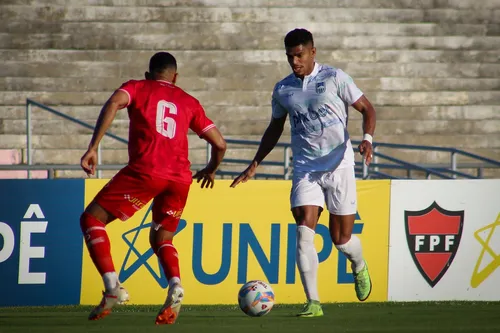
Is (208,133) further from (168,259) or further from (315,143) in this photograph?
(168,259)

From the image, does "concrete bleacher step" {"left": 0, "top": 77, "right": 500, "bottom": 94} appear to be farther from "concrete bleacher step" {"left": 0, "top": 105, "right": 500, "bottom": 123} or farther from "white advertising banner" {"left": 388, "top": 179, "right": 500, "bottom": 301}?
"white advertising banner" {"left": 388, "top": 179, "right": 500, "bottom": 301}

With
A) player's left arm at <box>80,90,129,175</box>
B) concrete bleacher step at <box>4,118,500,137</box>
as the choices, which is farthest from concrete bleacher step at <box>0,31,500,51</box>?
player's left arm at <box>80,90,129,175</box>

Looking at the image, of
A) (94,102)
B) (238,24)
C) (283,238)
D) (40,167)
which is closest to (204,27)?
(238,24)

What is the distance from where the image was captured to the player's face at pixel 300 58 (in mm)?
7480

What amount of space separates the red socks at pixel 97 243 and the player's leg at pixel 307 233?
1499 mm

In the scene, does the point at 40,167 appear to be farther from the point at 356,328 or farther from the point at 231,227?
the point at 356,328

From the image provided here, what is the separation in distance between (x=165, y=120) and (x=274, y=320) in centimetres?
173

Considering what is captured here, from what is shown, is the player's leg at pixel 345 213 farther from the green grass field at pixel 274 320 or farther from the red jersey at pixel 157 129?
the red jersey at pixel 157 129

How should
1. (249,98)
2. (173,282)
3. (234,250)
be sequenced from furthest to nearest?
(249,98) < (234,250) < (173,282)

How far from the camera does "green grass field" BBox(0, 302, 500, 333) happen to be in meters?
6.64

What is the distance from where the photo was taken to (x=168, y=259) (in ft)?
23.0

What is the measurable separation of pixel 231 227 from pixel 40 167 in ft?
8.49

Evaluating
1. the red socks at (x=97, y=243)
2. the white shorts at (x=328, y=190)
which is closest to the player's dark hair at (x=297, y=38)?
the white shorts at (x=328, y=190)

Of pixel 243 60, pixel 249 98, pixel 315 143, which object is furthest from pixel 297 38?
pixel 243 60
